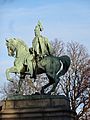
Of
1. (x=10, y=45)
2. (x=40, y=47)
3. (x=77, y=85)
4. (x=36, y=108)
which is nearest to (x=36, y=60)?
(x=40, y=47)

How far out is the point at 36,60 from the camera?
22969 millimetres

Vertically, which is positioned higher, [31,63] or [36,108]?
[31,63]

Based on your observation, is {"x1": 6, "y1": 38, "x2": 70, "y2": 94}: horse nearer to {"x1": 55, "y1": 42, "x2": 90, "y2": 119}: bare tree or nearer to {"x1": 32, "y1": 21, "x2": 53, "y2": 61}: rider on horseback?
{"x1": 32, "y1": 21, "x2": 53, "y2": 61}: rider on horseback

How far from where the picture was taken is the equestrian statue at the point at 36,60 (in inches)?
893

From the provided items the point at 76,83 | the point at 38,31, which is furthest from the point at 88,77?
the point at 38,31

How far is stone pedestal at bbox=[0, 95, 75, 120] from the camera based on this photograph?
21.6m

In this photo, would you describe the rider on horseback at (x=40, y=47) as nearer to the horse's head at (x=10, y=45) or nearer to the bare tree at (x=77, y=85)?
the horse's head at (x=10, y=45)

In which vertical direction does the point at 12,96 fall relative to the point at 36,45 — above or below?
below

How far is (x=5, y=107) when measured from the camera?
72.9 ft

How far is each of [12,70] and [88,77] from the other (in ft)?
51.1

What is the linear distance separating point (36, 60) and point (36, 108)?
8.38ft

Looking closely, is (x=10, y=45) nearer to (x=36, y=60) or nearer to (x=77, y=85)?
(x=36, y=60)

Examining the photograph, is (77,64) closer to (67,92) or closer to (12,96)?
(67,92)

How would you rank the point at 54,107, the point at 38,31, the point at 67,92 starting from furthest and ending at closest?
the point at 67,92 → the point at 38,31 → the point at 54,107
